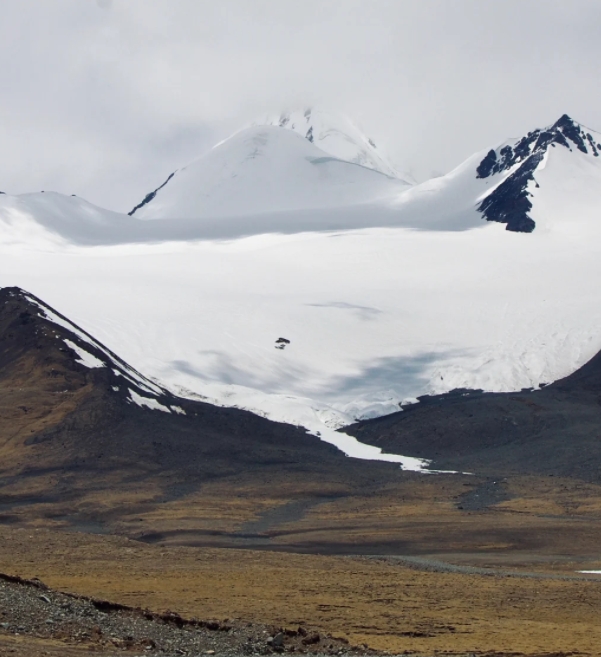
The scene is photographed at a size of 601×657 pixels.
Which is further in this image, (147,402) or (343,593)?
(147,402)

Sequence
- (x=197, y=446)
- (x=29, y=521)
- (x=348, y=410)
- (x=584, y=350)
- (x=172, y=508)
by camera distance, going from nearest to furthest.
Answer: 1. (x=29, y=521)
2. (x=172, y=508)
3. (x=197, y=446)
4. (x=348, y=410)
5. (x=584, y=350)

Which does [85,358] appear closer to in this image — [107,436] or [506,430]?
[107,436]

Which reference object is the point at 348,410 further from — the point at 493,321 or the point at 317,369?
the point at 493,321

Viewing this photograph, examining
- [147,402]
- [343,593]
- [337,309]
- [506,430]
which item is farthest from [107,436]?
[337,309]

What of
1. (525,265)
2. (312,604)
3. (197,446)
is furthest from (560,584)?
(525,265)

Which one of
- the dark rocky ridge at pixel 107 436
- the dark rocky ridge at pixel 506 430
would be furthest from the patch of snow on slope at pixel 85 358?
the dark rocky ridge at pixel 506 430

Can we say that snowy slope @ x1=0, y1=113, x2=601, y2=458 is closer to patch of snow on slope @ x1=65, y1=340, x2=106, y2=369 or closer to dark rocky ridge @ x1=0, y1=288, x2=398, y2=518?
dark rocky ridge @ x1=0, y1=288, x2=398, y2=518
